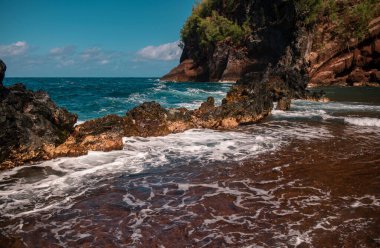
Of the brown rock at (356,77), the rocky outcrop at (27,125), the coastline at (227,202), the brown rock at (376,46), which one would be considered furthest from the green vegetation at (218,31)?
the coastline at (227,202)

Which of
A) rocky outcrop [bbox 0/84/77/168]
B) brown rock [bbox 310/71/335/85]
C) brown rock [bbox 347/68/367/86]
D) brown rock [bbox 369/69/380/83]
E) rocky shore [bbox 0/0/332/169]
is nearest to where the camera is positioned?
rocky outcrop [bbox 0/84/77/168]

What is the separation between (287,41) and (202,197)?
61.4 m

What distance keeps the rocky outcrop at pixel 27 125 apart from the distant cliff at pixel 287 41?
3476 centimetres

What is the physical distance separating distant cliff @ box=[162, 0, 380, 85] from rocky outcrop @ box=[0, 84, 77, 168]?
114ft

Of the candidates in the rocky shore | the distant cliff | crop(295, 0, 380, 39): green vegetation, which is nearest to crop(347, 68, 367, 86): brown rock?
the distant cliff

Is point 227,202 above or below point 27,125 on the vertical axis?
below

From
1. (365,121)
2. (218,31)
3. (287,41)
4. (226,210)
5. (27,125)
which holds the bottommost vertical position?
(226,210)

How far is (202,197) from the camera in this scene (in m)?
7.21

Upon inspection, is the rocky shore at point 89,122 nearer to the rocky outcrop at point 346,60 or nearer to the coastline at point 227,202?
the coastline at point 227,202

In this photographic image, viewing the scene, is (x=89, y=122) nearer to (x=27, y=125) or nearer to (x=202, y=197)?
(x=27, y=125)

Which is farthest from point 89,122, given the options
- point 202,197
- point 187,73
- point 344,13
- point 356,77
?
point 187,73

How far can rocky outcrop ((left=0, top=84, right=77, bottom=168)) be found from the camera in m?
9.96

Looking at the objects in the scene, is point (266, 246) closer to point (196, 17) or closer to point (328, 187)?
point (328, 187)

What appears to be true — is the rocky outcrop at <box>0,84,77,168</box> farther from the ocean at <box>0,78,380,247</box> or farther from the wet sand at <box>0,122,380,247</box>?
the wet sand at <box>0,122,380,247</box>
